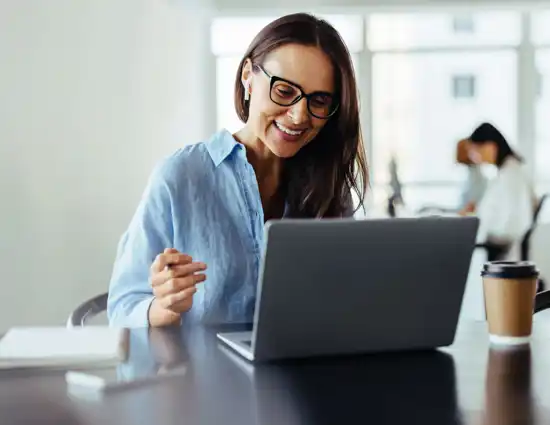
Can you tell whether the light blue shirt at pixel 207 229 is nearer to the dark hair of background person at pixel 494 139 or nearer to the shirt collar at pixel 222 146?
the shirt collar at pixel 222 146

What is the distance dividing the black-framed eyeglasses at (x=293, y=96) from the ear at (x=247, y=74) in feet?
0.37

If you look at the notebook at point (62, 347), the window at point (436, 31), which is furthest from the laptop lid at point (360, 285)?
the window at point (436, 31)

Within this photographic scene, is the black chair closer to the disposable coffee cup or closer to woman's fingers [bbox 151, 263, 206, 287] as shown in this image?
the disposable coffee cup

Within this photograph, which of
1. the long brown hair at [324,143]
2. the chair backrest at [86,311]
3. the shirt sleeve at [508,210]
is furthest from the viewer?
the shirt sleeve at [508,210]

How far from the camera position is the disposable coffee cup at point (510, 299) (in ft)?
3.94

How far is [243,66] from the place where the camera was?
69.1 inches

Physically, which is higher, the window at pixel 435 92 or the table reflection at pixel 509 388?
the window at pixel 435 92

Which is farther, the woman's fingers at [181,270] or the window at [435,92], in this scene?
the window at [435,92]

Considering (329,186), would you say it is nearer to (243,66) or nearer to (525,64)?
(243,66)

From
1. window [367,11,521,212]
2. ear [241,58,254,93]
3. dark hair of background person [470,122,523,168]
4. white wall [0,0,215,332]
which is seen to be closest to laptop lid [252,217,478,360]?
ear [241,58,254,93]

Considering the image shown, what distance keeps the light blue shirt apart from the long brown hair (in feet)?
0.49

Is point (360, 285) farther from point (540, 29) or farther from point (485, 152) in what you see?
point (540, 29)

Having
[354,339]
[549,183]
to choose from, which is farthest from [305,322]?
[549,183]

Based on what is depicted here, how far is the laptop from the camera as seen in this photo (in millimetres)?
1024
